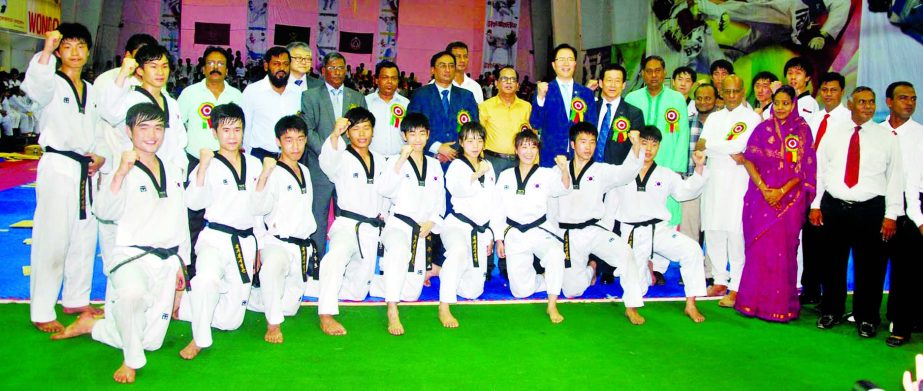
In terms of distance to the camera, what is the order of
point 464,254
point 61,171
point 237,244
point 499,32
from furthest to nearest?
point 499,32 → point 464,254 → point 237,244 → point 61,171

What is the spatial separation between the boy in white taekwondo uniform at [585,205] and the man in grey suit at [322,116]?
1.72 metres

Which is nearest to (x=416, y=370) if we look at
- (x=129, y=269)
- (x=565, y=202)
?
(x=129, y=269)

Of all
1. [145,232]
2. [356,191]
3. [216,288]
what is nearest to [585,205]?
[356,191]

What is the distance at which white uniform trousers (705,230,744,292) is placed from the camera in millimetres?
Result: 5262

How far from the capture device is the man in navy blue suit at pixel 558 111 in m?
5.52

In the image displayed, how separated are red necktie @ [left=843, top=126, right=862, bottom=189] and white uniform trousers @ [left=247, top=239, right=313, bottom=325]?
11.3 ft

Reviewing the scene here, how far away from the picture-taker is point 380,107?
224 inches

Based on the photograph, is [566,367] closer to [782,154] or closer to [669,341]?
[669,341]

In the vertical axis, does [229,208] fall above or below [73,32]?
below

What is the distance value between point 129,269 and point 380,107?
2.57m

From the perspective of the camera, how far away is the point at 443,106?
18.5ft

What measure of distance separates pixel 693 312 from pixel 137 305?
11.1ft

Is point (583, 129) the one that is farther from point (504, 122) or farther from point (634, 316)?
point (634, 316)

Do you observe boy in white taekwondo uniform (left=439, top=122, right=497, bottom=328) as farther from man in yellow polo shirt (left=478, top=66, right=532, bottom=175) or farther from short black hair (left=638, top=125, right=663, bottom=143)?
short black hair (left=638, top=125, right=663, bottom=143)
